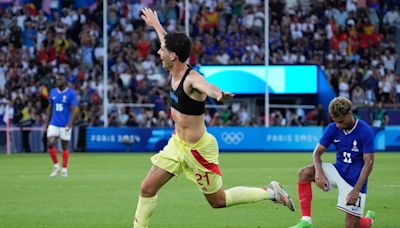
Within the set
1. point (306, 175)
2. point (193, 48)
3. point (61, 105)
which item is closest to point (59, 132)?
point (61, 105)

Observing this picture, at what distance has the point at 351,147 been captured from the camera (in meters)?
11.4

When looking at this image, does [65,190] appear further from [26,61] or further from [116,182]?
[26,61]

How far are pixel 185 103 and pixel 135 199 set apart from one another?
6090 mm

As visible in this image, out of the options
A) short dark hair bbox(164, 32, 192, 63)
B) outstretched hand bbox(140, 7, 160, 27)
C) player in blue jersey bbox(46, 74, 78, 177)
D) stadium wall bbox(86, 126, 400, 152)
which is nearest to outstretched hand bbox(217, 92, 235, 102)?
short dark hair bbox(164, 32, 192, 63)

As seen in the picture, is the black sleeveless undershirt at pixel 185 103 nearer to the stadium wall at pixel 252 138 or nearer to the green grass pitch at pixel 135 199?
the green grass pitch at pixel 135 199

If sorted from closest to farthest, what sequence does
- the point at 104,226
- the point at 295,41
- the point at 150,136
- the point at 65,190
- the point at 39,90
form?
the point at 104,226, the point at 65,190, the point at 150,136, the point at 39,90, the point at 295,41

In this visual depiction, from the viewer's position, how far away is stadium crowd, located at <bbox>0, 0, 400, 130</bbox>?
37.4 metres

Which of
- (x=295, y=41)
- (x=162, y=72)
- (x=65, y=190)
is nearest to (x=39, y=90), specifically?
(x=162, y=72)

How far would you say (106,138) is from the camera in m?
35.1

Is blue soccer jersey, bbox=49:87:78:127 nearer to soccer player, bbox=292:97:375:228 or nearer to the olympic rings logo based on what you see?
soccer player, bbox=292:97:375:228

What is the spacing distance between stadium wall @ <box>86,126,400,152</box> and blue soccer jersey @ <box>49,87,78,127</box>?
1208 centimetres

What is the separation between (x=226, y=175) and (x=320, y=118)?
48.0 feet

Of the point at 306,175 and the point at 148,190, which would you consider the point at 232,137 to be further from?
the point at 148,190

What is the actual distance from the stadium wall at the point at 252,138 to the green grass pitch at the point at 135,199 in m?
7.22
